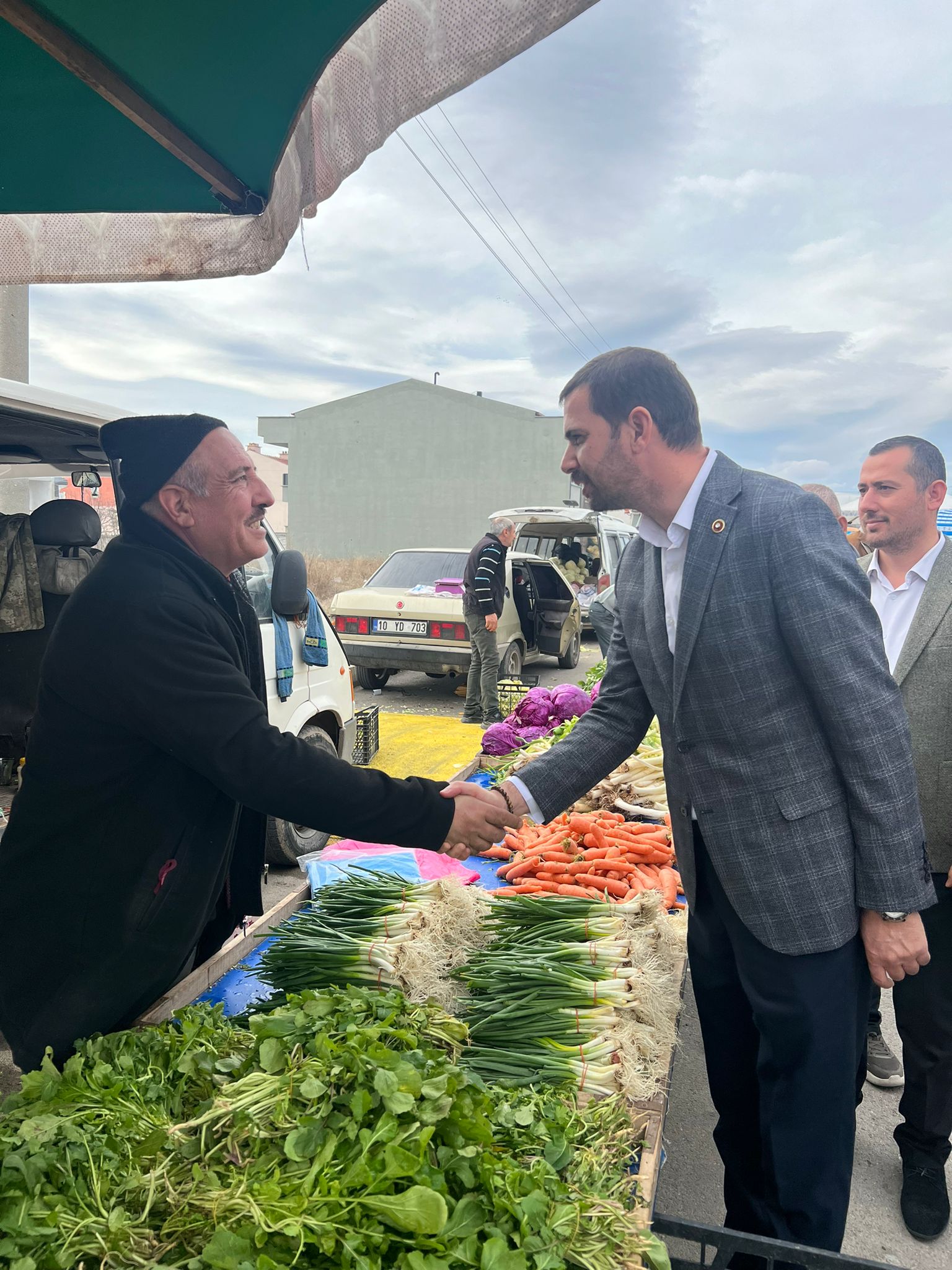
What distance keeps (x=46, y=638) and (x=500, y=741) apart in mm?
3504

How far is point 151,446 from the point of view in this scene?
2191mm

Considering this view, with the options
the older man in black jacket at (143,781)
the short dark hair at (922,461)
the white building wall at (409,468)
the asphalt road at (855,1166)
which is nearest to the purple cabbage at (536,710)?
the asphalt road at (855,1166)

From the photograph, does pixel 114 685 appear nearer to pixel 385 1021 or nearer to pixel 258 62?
pixel 385 1021

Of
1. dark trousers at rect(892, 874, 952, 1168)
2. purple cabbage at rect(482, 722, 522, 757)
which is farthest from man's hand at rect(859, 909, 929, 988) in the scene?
purple cabbage at rect(482, 722, 522, 757)

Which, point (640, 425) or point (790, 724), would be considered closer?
point (790, 724)

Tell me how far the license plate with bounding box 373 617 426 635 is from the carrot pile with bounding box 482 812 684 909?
635cm

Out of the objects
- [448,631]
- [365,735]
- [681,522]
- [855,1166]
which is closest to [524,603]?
[448,631]

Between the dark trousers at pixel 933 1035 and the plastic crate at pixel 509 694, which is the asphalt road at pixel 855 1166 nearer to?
the dark trousers at pixel 933 1035

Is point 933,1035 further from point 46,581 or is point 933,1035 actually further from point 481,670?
point 481,670

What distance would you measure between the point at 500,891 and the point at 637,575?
1670mm

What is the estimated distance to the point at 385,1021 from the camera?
6.15 feet

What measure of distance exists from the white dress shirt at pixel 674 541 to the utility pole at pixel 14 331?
26.2ft

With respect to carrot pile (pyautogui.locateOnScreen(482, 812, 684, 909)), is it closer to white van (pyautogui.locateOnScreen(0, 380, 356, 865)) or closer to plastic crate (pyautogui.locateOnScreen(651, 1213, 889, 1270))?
plastic crate (pyautogui.locateOnScreen(651, 1213, 889, 1270))

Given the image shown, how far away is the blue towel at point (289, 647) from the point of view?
211 inches
